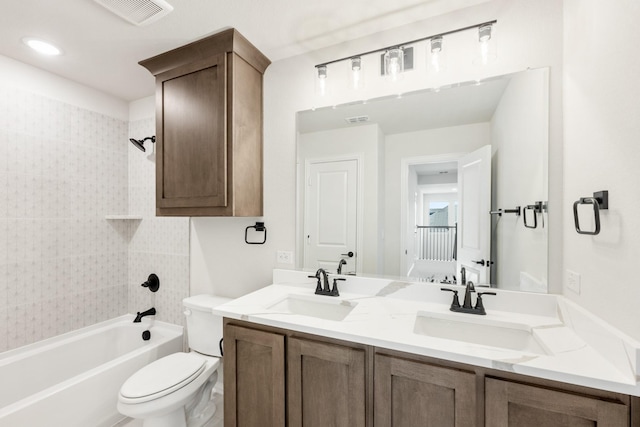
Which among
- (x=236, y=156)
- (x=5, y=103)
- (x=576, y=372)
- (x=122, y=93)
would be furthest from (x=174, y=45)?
(x=576, y=372)

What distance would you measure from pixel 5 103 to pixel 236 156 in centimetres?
176

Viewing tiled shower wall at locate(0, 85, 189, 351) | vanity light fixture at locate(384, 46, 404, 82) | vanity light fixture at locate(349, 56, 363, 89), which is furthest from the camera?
tiled shower wall at locate(0, 85, 189, 351)

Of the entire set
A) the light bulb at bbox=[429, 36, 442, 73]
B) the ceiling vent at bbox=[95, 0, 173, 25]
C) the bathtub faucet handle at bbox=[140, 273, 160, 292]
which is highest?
the ceiling vent at bbox=[95, 0, 173, 25]

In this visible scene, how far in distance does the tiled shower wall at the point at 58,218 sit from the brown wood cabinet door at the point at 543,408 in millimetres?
2911

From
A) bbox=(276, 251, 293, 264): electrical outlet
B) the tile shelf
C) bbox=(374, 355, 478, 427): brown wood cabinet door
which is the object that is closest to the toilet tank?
bbox=(276, 251, 293, 264): electrical outlet

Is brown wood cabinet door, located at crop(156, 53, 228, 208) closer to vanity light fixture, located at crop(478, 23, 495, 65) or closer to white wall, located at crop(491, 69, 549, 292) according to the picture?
vanity light fixture, located at crop(478, 23, 495, 65)

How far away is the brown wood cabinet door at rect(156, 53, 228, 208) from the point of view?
64.7 inches

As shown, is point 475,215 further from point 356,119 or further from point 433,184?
point 356,119

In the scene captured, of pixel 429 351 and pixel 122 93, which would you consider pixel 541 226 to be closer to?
pixel 429 351

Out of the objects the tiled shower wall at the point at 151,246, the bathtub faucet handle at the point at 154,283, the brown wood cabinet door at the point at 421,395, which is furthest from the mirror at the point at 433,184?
the bathtub faucet handle at the point at 154,283

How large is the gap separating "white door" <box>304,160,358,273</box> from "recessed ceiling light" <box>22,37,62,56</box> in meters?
1.87

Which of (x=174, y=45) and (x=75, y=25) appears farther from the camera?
(x=174, y=45)

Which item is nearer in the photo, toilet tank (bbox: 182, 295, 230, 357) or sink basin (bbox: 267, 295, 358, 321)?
sink basin (bbox: 267, 295, 358, 321)

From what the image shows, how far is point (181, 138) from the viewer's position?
5.83 ft
